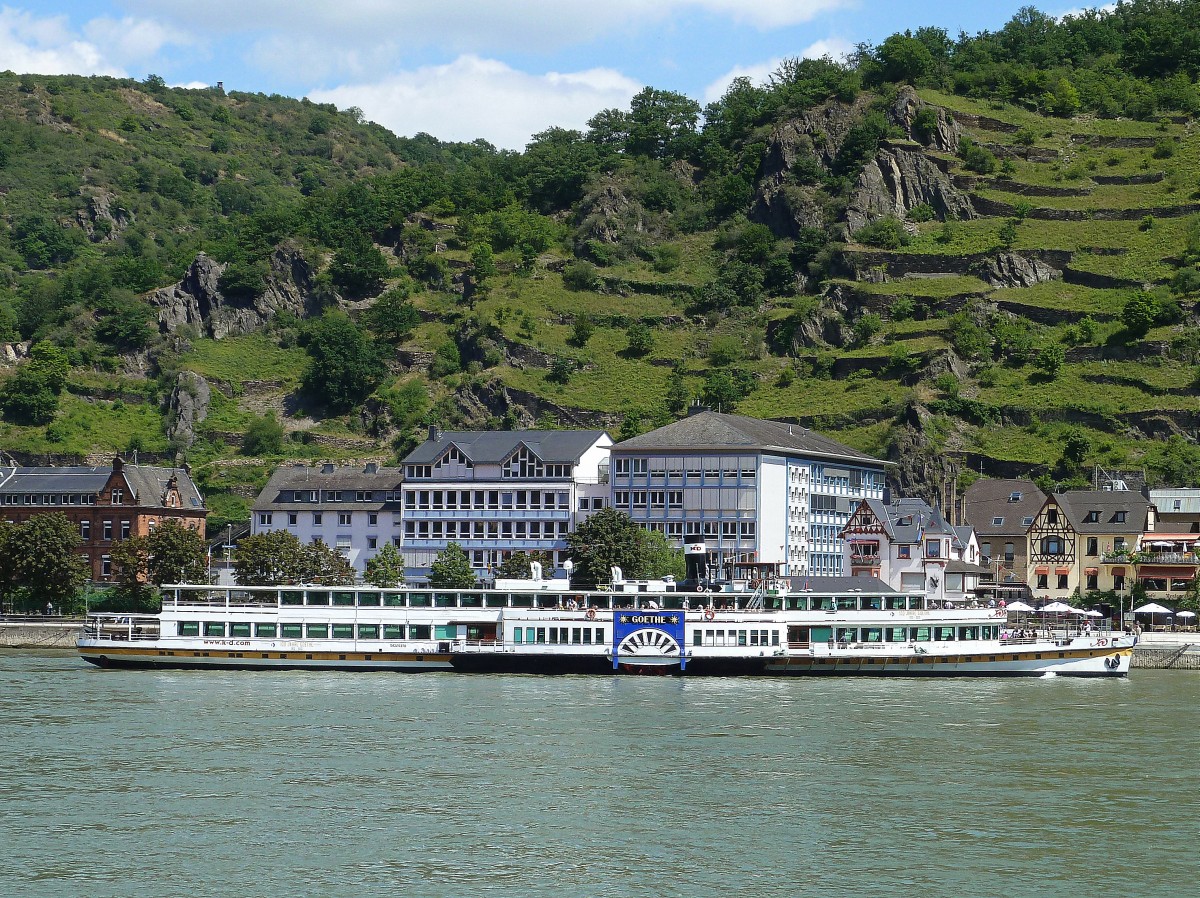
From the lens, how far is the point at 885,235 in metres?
176

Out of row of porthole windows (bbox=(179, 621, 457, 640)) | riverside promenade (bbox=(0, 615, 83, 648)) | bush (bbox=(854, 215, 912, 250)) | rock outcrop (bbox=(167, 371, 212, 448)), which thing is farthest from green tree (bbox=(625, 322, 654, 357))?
row of porthole windows (bbox=(179, 621, 457, 640))

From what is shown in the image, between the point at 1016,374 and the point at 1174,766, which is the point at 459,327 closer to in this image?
the point at 1016,374

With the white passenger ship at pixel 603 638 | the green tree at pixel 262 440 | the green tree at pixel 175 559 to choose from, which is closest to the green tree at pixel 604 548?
the white passenger ship at pixel 603 638

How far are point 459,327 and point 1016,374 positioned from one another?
55.2 meters

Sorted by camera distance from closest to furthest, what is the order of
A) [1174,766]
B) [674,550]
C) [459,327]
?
[1174,766]
[674,550]
[459,327]

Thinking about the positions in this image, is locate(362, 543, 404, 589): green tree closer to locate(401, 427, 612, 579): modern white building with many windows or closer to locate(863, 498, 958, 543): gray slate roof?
locate(401, 427, 612, 579): modern white building with many windows

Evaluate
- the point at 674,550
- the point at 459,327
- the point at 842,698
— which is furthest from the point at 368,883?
the point at 459,327

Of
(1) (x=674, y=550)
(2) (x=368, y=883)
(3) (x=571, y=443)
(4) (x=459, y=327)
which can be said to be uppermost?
(4) (x=459, y=327)

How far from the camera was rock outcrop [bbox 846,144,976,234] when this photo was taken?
18175 centimetres

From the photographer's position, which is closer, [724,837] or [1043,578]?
[724,837]

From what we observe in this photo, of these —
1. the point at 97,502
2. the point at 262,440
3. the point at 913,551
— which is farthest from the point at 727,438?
the point at 262,440

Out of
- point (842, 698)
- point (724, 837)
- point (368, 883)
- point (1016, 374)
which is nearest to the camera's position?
point (368, 883)

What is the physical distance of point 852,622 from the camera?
87562 mm

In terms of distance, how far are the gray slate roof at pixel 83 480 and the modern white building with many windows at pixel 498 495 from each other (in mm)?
19262
